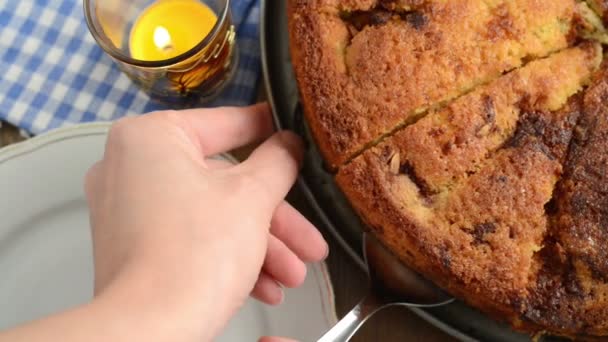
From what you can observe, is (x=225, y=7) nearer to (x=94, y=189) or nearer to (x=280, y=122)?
(x=280, y=122)

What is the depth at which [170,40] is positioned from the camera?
1358 millimetres

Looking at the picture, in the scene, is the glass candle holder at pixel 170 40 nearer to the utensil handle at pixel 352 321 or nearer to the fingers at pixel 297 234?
the fingers at pixel 297 234

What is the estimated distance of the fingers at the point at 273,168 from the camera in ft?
3.36

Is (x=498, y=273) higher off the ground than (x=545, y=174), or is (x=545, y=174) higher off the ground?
(x=545, y=174)

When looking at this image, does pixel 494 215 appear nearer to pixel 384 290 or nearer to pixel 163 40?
pixel 384 290

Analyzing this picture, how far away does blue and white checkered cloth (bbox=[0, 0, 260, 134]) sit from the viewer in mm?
1394

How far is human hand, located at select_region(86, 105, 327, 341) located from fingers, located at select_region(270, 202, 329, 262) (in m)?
0.04

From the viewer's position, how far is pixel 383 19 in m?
1.09

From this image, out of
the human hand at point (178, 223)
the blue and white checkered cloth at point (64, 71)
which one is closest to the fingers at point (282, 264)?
the human hand at point (178, 223)

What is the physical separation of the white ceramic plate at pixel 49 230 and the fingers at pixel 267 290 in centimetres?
11

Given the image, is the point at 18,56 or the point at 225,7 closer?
the point at 225,7

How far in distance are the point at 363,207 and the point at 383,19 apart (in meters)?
0.29

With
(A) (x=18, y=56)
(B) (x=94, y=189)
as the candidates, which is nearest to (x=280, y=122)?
(B) (x=94, y=189)

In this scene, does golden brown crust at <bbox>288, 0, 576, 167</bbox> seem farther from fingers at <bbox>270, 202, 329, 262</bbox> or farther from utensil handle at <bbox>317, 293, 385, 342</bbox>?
utensil handle at <bbox>317, 293, 385, 342</bbox>
